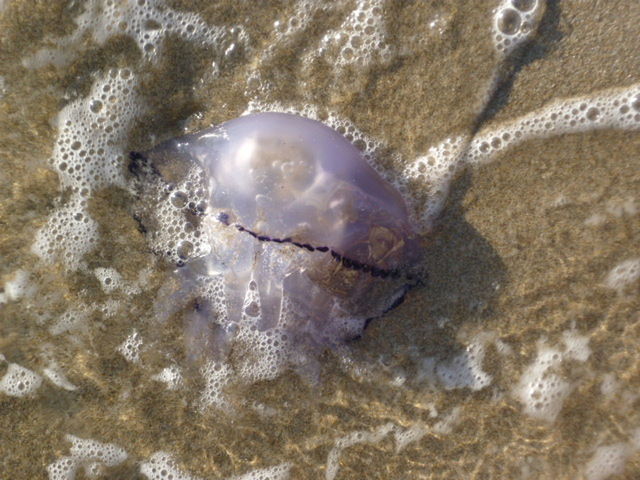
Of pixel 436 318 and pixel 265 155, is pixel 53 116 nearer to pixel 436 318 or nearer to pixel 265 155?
pixel 265 155

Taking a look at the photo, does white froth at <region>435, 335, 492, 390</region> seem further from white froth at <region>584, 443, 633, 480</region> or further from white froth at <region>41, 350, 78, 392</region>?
white froth at <region>41, 350, 78, 392</region>

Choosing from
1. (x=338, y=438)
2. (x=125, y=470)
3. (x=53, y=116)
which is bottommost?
(x=125, y=470)

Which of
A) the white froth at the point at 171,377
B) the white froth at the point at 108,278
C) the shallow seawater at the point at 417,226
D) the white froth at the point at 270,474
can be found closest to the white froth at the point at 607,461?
the shallow seawater at the point at 417,226

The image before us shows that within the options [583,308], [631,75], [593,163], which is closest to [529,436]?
[583,308]

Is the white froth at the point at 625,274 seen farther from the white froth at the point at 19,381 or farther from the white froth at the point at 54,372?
the white froth at the point at 19,381

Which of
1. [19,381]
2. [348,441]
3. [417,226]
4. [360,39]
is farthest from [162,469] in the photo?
[360,39]

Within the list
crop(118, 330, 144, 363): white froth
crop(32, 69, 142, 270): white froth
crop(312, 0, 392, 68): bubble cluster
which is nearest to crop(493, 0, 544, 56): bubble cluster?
crop(312, 0, 392, 68): bubble cluster
